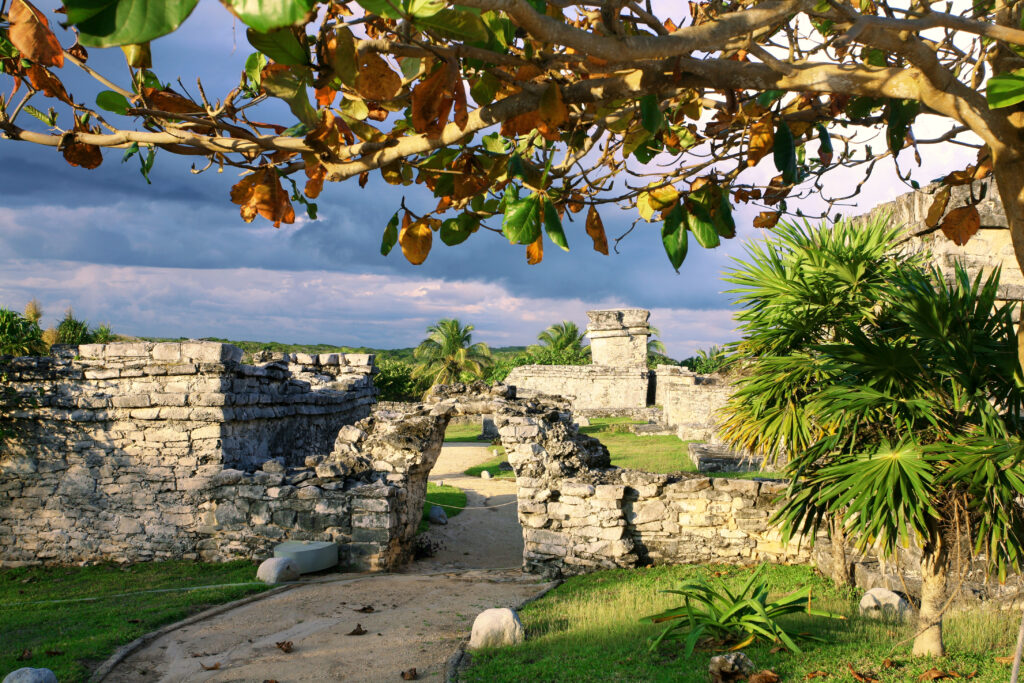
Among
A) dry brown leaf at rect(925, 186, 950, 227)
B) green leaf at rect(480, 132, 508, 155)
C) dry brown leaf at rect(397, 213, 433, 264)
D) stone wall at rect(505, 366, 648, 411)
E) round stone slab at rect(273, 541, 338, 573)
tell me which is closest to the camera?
dry brown leaf at rect(397, 213, 433, 264)

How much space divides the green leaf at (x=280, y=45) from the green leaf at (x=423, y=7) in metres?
0.27

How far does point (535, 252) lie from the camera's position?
103 inches

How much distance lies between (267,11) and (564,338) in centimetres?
3530

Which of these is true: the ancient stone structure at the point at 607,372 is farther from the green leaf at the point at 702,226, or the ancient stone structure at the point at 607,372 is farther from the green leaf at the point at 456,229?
the green leaf at the point at 702,226

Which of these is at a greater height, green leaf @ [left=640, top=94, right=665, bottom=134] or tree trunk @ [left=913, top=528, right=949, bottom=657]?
green leaf @ [left=640, top=94, right=665, bottom=134]

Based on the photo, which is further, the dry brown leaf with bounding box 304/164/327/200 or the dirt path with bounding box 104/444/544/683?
the dirt path with bounding box 104/444/544/683

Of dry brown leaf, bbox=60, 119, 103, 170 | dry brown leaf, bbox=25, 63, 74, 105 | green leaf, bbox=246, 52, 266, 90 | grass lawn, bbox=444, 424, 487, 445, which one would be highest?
dry brown leaf, bbox=25, 63, 74, 105

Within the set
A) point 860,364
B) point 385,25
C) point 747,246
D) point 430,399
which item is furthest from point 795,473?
point 430,399

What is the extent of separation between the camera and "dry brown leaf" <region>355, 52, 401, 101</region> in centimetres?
186

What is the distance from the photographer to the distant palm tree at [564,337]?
36094mm

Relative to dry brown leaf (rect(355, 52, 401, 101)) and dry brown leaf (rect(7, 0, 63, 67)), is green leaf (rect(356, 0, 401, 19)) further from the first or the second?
dry brown leaf (rect(7, 0, 63, 67))

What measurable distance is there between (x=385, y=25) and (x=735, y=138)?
5.71 ft

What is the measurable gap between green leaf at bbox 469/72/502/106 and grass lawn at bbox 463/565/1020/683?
3673 millimetres

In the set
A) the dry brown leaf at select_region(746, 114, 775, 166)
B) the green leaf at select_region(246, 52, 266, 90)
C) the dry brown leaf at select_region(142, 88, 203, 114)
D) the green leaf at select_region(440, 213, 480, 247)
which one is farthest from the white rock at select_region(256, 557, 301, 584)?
the dry brown leaf at select_region(746, 114, 775, 166)
